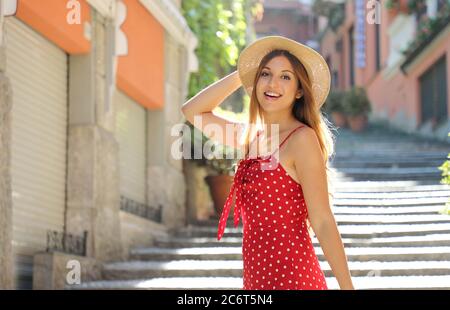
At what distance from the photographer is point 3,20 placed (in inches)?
Answer: 287

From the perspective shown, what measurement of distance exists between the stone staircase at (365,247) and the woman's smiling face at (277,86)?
453 cm

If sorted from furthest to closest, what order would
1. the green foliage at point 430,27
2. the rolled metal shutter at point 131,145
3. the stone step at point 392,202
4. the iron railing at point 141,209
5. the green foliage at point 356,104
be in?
the green foliage at point 356,104
the green foliage at point 430,27
the stone step at point 392,202
the rolled metal shutter at point 131,145
the iron railing at point 141,209

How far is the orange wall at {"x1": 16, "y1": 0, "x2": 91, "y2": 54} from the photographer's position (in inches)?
314

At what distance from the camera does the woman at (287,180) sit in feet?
10.5

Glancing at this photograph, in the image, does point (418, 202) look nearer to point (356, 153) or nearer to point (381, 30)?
point (356, 153)

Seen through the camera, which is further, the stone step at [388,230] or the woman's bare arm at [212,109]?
the stone step at [388,230]

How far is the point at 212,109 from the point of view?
12.2ft

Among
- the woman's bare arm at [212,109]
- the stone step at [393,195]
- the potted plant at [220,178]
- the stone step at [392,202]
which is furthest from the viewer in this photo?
the potted plant at [220,178]

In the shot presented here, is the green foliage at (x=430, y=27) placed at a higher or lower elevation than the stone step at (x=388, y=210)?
higher

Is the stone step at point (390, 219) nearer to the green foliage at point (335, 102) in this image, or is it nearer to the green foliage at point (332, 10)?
the green foliage at point (335, 102)

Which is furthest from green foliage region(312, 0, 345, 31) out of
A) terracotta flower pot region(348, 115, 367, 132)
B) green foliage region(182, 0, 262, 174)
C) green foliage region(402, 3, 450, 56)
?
green foliage region(182, 0, 262, 174)

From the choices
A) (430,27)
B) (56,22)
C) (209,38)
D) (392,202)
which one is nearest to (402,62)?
(430,27)

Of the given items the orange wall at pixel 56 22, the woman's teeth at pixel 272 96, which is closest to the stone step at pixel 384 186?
the orange wall at pixel 56 22

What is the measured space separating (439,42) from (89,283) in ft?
37.1
